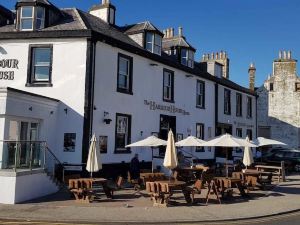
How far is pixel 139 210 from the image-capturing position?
13.3m

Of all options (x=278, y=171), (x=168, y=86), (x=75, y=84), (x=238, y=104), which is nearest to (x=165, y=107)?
(x=168, y=86)

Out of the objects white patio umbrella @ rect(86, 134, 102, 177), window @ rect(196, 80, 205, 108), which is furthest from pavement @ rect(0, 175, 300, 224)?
window @ rect(196, 80, 205, 108)

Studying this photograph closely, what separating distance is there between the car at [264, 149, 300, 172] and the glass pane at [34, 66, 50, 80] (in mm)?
19216

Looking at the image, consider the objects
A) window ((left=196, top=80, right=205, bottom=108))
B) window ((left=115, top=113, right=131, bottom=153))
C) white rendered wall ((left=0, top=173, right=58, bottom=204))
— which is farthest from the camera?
window ((left=196, top=80, right=205, bottom=108))

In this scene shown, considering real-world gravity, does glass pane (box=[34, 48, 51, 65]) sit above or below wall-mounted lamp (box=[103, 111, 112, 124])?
above

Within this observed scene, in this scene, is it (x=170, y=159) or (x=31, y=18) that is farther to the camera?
(x=31, y=18)

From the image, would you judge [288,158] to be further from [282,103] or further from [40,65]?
[40,65]

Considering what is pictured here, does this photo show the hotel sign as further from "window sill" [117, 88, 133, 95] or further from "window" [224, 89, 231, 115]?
"window" [224, 89, 231, 115]

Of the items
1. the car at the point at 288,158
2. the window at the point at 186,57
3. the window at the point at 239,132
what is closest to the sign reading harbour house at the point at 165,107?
→ the window at the point at 186,57

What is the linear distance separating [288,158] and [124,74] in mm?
16686

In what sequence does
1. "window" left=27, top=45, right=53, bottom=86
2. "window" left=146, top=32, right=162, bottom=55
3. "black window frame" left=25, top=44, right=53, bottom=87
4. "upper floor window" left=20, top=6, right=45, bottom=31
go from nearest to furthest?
"black window frame" left=25, top=44, right=53, bottom=87
"window" left=27, top=45, right=53, bottom=86
"upper floor window" left=20, top=6, right=45, bottom=31
"window" left=146, top=32, right=162, bottom=55

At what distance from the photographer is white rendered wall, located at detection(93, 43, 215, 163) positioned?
20.6 meters

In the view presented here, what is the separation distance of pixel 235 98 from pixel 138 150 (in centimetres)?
1514

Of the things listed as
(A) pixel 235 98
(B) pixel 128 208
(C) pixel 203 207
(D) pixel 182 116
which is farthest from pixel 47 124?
(A) pixel 235 98
